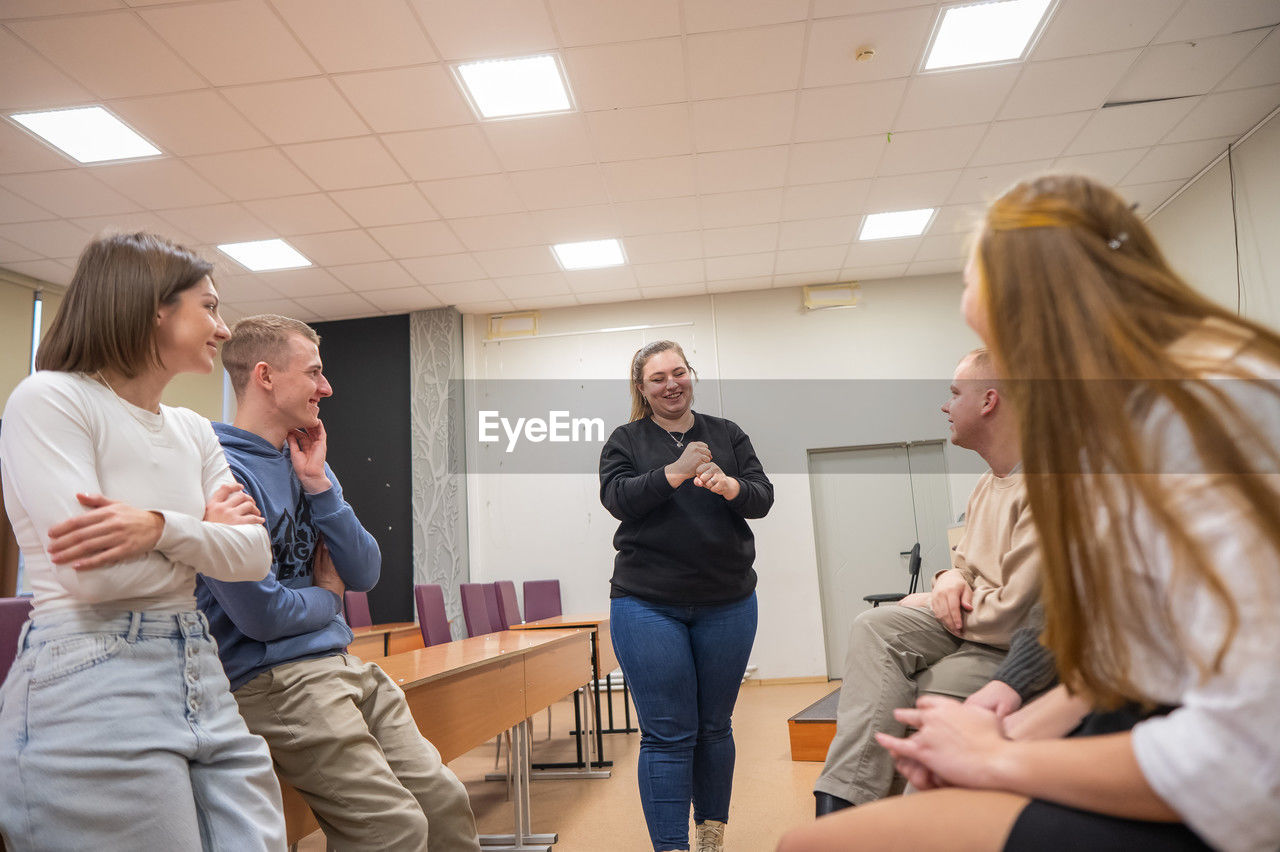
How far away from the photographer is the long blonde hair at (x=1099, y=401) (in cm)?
68

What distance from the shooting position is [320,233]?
5.84 metres

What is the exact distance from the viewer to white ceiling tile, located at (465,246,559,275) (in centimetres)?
643

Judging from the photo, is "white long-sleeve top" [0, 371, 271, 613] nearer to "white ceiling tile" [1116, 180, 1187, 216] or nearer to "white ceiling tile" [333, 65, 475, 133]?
"white ceiling tile" [333, 65, 475, 133]

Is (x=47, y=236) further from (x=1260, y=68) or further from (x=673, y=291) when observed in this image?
(x=1260, y=68)

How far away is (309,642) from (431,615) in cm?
229

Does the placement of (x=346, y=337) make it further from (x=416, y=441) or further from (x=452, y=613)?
(x=452, y=613)

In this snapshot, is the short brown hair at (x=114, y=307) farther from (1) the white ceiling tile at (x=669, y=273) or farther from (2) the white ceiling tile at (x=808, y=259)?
(2) the white ceiling tile at (x=808, y=259)

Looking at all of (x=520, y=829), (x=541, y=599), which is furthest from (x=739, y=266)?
(x=520, y=829)

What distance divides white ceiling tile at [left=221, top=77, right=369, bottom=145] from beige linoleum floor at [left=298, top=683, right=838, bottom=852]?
3.44 metres

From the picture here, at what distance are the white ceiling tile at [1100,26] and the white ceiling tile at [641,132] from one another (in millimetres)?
1872

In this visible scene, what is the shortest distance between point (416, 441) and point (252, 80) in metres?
3.79

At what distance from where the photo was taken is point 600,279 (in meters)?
7.20

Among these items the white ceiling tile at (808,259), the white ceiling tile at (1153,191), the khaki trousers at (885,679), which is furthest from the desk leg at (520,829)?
the white ceiling tile at (1153,191)

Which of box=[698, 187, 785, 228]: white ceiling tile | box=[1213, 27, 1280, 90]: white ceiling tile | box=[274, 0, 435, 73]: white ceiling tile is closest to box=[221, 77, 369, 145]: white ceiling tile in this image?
box=[274, 0, 435, 73]: white ceiling tile
